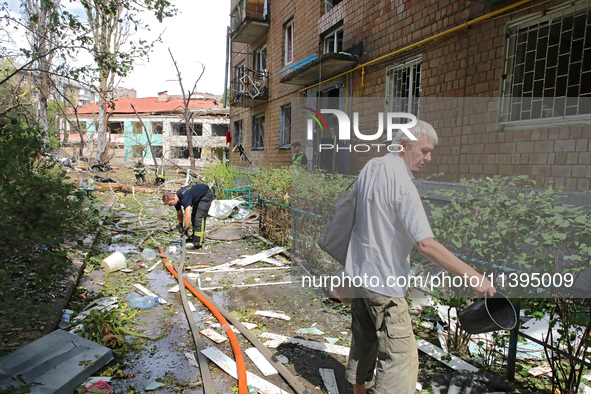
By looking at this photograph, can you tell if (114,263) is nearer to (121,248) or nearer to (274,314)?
(121,248)

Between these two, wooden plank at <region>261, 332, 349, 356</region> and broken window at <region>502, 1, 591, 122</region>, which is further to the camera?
broken window at <region>502, 1, 591, 122</region>

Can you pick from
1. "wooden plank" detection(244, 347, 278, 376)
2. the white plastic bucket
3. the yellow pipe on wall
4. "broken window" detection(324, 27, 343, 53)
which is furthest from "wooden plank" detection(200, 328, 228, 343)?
"broken window" detection(324, 27, 343, 53)

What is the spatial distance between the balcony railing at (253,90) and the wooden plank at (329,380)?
506 inches

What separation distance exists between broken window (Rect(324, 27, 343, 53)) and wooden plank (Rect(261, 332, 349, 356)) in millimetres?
8519

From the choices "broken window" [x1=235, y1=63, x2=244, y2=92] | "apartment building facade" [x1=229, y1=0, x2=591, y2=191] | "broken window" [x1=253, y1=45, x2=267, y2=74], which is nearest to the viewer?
"apartment building facade" [x1=229, y1=0, x2=591, y2=191]

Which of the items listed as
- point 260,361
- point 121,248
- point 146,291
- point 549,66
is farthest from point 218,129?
point 260,361

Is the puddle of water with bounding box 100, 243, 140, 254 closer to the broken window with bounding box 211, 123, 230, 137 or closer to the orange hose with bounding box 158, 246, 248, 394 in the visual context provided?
the orange hose with bounding box 158, 246, 248, 394

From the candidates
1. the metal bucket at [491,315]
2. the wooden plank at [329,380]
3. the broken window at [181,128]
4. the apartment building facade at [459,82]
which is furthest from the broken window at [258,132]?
the broken window at [181,128]

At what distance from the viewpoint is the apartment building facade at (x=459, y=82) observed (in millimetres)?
4812

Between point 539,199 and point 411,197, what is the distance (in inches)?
46.1

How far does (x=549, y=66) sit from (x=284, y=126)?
376 inches

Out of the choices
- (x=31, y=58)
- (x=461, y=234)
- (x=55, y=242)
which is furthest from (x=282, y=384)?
(x=31, y=58)

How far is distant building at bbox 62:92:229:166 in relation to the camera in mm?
35719

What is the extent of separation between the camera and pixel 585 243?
7.20 feet
